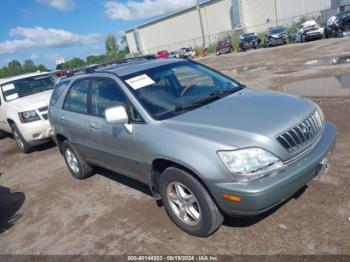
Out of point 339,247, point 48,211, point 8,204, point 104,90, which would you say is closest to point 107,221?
point 48,211

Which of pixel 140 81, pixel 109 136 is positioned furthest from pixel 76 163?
pixel 140 81

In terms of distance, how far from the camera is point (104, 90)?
4422 millimetres

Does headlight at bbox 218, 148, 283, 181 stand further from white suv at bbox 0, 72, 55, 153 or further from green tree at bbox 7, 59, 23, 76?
green tree at bbox 7, 59, 23, 76

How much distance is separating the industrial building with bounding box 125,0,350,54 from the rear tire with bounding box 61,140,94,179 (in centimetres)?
3885

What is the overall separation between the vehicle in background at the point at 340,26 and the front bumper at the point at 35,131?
25043 millimetres

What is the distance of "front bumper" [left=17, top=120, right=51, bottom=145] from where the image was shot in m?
7.71

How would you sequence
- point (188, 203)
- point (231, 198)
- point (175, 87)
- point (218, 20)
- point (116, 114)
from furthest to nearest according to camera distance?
point (218, 20), point (175, 87), point (116, 114), point (188, 203), point (231, 198)

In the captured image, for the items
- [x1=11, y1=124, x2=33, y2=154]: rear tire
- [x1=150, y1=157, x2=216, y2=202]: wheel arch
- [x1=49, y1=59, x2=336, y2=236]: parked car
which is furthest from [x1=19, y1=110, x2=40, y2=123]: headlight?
[x1=150, y1=157, x2=216, y2=202]: wheel arch

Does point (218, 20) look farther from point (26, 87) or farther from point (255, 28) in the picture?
point (26, 87)

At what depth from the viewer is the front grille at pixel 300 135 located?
3.07m

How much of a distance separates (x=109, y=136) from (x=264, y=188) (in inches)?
85.0

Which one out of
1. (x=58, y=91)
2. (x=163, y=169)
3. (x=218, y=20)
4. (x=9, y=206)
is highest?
(x=218, y=20)

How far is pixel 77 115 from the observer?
5027 millimetres

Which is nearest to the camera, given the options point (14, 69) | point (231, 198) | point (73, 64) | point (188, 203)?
point (231, 198)
